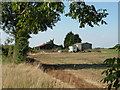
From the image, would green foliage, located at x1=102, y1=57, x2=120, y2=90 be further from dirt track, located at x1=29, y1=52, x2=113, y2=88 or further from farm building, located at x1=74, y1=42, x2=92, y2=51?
farm building, located at x1=74, y1=42, x2=92, y2=51

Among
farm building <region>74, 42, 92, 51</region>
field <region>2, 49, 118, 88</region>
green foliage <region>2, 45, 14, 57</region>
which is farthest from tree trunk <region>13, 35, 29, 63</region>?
farm building <region>74, 42, 92, 51</region>

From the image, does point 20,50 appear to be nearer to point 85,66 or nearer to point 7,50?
point 7,50

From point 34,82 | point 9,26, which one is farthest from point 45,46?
point 34,82

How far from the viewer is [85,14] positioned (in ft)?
11.2

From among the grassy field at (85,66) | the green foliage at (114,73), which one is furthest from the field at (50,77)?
the green foliage at (114,73)

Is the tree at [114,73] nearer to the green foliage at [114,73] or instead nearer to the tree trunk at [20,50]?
the green foliage at [114,73]

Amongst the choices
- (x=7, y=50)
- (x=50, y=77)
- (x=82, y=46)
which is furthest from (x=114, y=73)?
(x=82, y=46)

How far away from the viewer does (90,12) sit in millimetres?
3432

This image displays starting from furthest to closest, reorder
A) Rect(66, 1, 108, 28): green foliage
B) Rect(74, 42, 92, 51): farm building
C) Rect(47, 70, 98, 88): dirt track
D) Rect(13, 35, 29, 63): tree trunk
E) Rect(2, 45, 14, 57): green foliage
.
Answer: Rect(74, 42, 92, 51): farm building, Rect(2, 45, 14, 57): green foliage, Rect(13, 35, 29, 63): tree trunk, Rect(47, 70, 98, 88): dirt track, Rect(66, 1, 108, 28): green foliage

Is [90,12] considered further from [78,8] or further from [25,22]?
[25,22]

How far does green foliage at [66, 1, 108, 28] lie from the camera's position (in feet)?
11.0

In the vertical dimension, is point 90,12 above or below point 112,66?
above

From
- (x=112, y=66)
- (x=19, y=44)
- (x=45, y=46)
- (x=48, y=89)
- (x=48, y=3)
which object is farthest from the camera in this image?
(x=45, y=46)

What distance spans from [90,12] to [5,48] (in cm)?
1577
